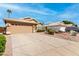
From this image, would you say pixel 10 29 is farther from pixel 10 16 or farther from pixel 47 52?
pixel 47 52

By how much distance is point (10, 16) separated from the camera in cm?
714

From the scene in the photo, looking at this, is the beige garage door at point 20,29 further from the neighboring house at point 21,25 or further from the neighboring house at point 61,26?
the neighboring house at point 61,26

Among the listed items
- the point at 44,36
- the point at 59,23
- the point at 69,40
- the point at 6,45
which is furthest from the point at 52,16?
the point at 6,45

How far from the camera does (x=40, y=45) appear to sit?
7277 millimetres

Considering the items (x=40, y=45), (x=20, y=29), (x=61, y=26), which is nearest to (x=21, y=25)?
(x=20, y=29)

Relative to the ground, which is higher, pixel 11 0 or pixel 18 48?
pixel 11 0

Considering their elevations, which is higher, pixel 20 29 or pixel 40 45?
pixel 20 29

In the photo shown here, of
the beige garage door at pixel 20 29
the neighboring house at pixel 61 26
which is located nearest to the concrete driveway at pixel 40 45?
the beige garage door at pixel 20 29

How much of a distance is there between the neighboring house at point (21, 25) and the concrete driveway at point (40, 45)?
25 cm

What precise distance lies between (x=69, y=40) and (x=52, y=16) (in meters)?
1.43

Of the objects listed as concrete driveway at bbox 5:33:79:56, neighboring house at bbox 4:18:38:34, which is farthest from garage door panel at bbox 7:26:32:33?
concrete driveway at bbox 5:33:79:56

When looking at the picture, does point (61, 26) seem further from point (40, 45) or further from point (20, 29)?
point (20, 29)

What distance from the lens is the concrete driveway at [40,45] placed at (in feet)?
22.1

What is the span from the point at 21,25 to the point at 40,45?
1153mm
